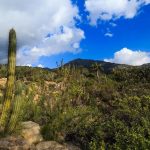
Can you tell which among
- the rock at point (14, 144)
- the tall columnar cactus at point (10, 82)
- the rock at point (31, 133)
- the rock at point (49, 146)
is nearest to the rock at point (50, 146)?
the rock at point (49, 146)

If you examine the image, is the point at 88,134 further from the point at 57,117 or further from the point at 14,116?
the point at 14,116

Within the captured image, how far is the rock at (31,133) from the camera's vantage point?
29.7 ft

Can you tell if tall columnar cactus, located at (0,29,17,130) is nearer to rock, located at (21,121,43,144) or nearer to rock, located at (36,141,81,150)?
rock, located at (21,121,43,144)

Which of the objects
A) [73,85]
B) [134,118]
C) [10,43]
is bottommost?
[134,118]

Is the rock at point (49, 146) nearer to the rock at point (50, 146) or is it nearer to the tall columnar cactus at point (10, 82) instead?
the rock at point (50, 146)

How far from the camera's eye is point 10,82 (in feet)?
31.9

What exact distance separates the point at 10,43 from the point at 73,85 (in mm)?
4642

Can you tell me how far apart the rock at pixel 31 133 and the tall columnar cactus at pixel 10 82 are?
563 mm

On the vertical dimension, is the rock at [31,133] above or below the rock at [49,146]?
above

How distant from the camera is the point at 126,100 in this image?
1121 cm

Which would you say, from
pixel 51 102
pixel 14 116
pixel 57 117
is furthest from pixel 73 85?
pixel 14 116

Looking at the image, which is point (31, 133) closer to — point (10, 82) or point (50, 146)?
point (50, 146)

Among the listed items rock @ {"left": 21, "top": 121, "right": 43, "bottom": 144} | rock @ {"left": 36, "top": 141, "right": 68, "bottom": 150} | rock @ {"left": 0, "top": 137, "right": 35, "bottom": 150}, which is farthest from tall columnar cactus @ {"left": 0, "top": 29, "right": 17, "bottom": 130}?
rock @ {"left": 36, "top": 141, "right": 68, "bottom": 150}

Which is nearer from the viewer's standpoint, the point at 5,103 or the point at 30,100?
the point at 5,103
